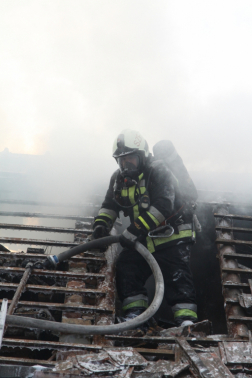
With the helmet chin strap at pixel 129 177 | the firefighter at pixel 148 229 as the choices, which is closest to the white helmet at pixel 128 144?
the firefighter at pixel 148 229

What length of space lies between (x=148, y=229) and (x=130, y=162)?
2.63 feet

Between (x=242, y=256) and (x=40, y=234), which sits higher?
(x=40, y=234)

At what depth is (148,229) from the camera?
2.81m

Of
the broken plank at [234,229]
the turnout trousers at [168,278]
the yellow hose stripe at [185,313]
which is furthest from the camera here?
the broken plank at [234,229]

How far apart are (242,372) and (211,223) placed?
102 inches

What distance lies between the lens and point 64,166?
236 inches

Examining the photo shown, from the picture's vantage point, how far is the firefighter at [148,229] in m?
2.77

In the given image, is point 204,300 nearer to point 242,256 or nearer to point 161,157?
point 242,256

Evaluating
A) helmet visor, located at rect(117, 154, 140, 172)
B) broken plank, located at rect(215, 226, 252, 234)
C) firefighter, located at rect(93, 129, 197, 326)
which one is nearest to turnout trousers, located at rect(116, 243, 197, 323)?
firefighter, located at rect(93, 129, 197, 326)

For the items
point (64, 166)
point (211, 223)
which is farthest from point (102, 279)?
point (64, 166)

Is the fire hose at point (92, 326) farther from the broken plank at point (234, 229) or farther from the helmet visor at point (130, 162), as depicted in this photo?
the broken plank at point (234, 229)

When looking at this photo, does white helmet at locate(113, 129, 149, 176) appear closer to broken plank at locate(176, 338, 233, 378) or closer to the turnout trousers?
the turnout trousers

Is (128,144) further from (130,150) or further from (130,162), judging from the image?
(130,162)

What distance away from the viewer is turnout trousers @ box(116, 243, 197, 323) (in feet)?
8.96
